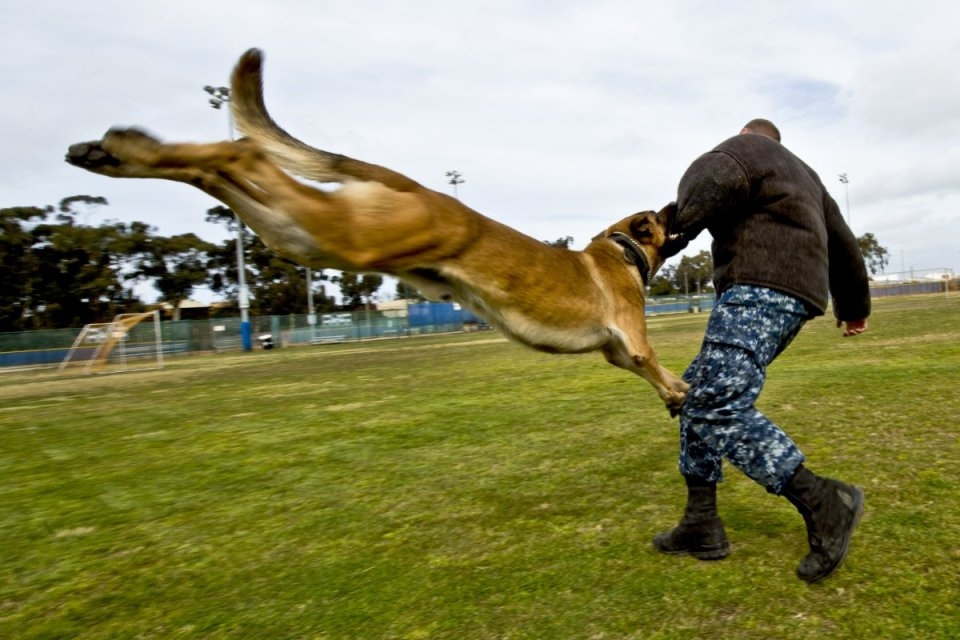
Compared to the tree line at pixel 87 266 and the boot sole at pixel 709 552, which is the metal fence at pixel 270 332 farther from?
the boot sole at pixel 709 552

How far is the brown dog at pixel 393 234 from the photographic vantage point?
308 centimetres

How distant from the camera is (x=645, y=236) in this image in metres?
4.02

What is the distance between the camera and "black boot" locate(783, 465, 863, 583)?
289 cm

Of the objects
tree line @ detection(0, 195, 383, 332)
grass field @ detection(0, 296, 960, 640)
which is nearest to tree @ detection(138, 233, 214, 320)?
tree line @ detection(0, 195, 383, 332)

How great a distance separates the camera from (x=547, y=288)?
11.3 ft

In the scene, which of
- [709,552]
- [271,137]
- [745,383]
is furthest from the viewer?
[271,137]

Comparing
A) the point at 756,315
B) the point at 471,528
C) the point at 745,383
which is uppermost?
the point at 756,315

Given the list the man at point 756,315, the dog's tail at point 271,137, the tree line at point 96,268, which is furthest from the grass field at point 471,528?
the tree line at point 96,268

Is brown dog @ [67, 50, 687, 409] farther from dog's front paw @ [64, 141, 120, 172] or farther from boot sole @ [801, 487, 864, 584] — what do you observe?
boot sole @ [801, 487, 864, 584]

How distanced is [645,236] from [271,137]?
239cm

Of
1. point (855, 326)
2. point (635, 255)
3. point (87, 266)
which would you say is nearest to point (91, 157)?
point (635, 255)

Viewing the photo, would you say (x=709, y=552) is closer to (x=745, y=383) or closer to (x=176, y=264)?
(x=745, y=383)

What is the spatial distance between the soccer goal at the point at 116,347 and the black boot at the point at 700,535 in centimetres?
2393

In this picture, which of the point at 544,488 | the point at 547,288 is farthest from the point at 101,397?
the point at 547,288
